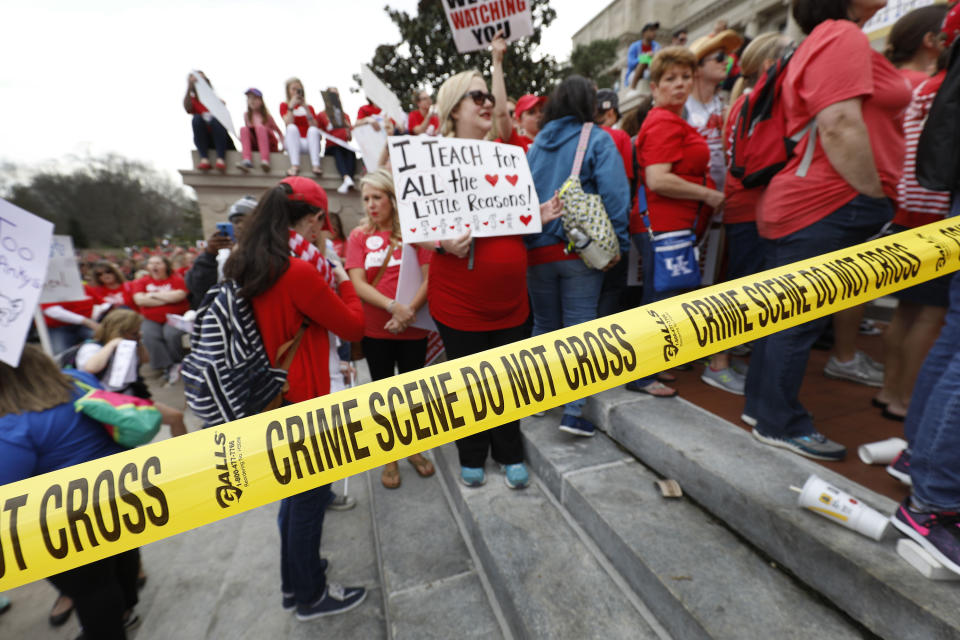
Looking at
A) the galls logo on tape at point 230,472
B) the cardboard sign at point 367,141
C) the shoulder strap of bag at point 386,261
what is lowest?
the galls logo on tape at point 230,472

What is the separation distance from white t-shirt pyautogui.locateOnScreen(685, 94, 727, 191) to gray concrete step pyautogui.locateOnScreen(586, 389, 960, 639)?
1.95 m

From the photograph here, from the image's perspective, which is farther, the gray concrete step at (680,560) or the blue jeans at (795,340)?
the blue jeans at (795,340)

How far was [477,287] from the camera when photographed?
2.16 meters

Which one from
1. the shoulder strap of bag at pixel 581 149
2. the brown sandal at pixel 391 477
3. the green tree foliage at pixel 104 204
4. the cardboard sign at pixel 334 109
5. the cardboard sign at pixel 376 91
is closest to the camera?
the shoulder strap of bag at pixel 581 149

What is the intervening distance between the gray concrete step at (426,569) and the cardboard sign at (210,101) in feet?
16.9

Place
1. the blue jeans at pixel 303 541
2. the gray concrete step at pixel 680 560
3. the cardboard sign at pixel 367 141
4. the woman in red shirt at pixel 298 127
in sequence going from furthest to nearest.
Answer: the woman in red shirt at pixel 298 127
the cardboard sign at pixel 367 141
the blue jeans at pixel 303 541
the gray concrete step at pixel 680 560

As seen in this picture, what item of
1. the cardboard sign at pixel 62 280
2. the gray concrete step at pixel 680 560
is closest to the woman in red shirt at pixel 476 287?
the gray concrete step at pixel 680 560

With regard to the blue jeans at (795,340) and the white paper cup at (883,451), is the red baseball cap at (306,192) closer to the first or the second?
the blue jeans at (795,340)

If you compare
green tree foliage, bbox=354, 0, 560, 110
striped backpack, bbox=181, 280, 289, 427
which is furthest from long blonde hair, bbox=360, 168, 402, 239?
green tree foliage, bbox=354, 0, 560, 110

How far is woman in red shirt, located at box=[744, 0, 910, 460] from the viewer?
174 centimetres

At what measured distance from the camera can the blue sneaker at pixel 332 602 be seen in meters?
2.06

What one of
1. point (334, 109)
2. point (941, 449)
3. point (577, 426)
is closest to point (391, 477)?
point (577, 426)

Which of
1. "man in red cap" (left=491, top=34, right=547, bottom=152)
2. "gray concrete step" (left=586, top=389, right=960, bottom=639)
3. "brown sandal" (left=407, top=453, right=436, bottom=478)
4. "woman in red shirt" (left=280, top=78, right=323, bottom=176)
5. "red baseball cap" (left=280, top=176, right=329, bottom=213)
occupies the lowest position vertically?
"brown sandal" (left=407, top=453, right=436, bottom=478)

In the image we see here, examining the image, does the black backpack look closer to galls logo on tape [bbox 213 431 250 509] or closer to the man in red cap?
the man in red cap
